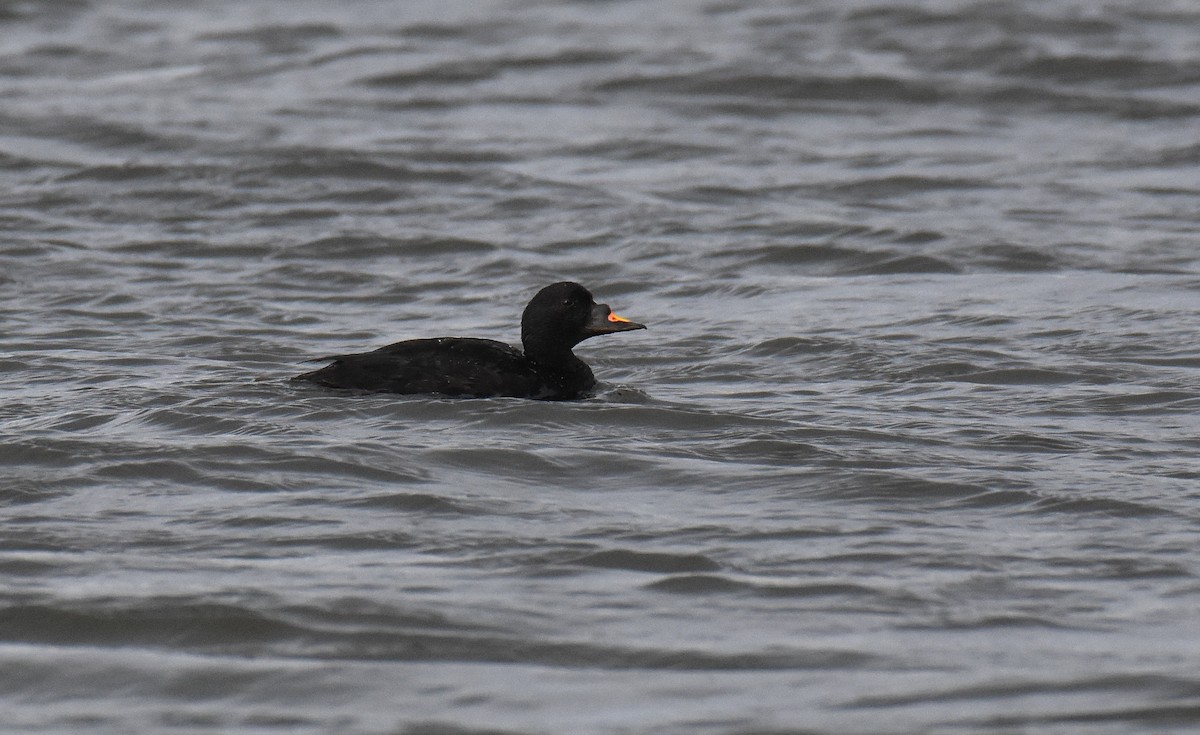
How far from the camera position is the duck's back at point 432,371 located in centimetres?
939

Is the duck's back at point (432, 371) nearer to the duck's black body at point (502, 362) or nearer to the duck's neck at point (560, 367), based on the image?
the duck's black body at point (502, 362)

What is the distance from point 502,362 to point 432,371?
1.36 ft

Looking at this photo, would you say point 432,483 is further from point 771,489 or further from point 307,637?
point 307,637

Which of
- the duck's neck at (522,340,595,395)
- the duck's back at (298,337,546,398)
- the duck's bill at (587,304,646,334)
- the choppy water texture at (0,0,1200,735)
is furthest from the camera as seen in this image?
the duck's bill at (587,304,646,334)

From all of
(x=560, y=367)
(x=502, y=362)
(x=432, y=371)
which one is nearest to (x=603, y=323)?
(x=560, y=367)

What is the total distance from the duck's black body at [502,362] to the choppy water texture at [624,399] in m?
0.16

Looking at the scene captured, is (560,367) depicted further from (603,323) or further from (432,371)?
(432,371)

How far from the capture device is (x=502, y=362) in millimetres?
9695

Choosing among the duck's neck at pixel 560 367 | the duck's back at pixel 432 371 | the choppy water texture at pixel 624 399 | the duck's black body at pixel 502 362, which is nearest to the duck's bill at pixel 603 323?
the duck's black body at pixel 502 362

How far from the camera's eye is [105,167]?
17.3 meters

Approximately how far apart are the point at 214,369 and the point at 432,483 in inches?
109

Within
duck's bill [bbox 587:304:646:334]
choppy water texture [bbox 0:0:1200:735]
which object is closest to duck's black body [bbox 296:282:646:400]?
duck's bill [bbox 587:304:646:334]

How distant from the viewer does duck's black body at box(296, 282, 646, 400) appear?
9.40 meters

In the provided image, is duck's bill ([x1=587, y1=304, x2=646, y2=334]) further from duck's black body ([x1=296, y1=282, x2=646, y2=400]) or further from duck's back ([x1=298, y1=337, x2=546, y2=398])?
duck's back ([x1=298, y1=337, x2=546, y2=398])
